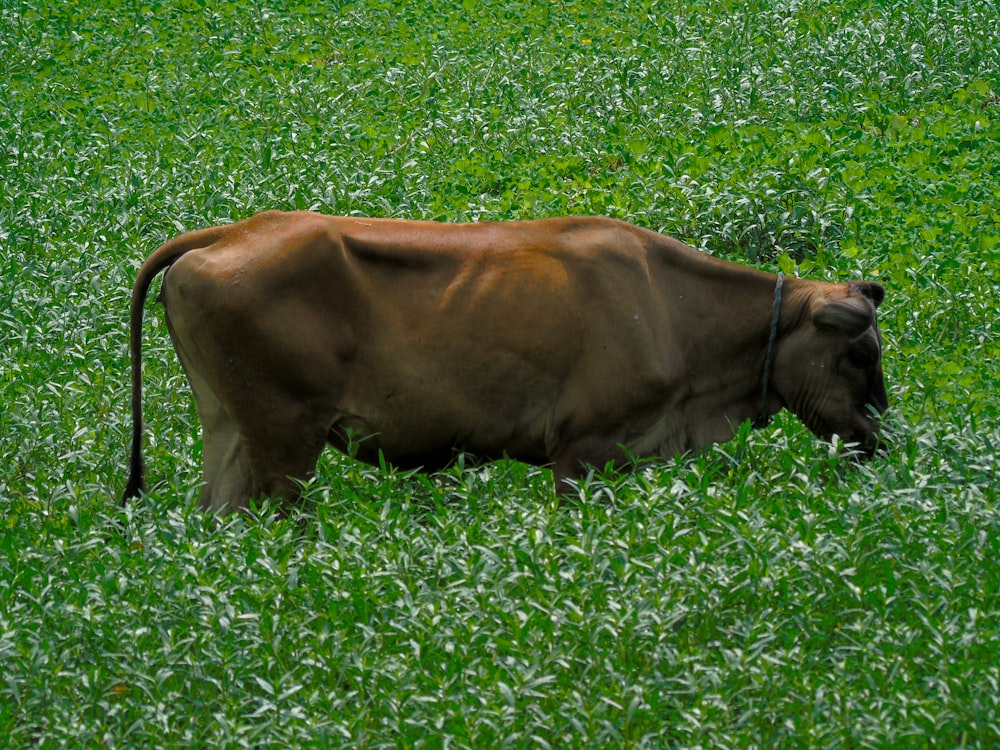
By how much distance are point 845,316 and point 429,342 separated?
1.96 meters

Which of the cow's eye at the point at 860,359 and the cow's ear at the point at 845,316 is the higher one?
the cow's ear at the point at 845,316

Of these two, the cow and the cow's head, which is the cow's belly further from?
the cow's head

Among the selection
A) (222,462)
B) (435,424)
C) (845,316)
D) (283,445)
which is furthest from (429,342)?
(845,316)

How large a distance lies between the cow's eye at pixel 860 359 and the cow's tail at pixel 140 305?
2.97 m

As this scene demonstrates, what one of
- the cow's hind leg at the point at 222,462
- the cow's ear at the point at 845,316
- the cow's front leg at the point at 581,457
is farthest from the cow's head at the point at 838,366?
the cow's hind leg at the point at 222,462

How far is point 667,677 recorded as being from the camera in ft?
17.3

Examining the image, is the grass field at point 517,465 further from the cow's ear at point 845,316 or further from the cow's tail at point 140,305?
the cow's ear at point 845,316

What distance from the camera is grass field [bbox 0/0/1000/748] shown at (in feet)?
17.0

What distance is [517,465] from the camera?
7.38 m

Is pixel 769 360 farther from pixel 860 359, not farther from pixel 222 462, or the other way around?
pixel 222 462

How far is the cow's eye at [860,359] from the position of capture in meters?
7.34

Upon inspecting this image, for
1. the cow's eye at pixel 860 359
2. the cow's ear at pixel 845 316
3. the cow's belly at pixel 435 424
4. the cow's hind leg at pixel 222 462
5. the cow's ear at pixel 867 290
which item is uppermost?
the cow's ear at pixel 867 290

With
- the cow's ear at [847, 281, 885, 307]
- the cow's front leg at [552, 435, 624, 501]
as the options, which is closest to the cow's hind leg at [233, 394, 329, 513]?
the cow's front leg at [552, 435, 624, 501]

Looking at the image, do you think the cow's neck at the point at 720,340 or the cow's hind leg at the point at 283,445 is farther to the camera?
the cow's neck at the point at 720,340
